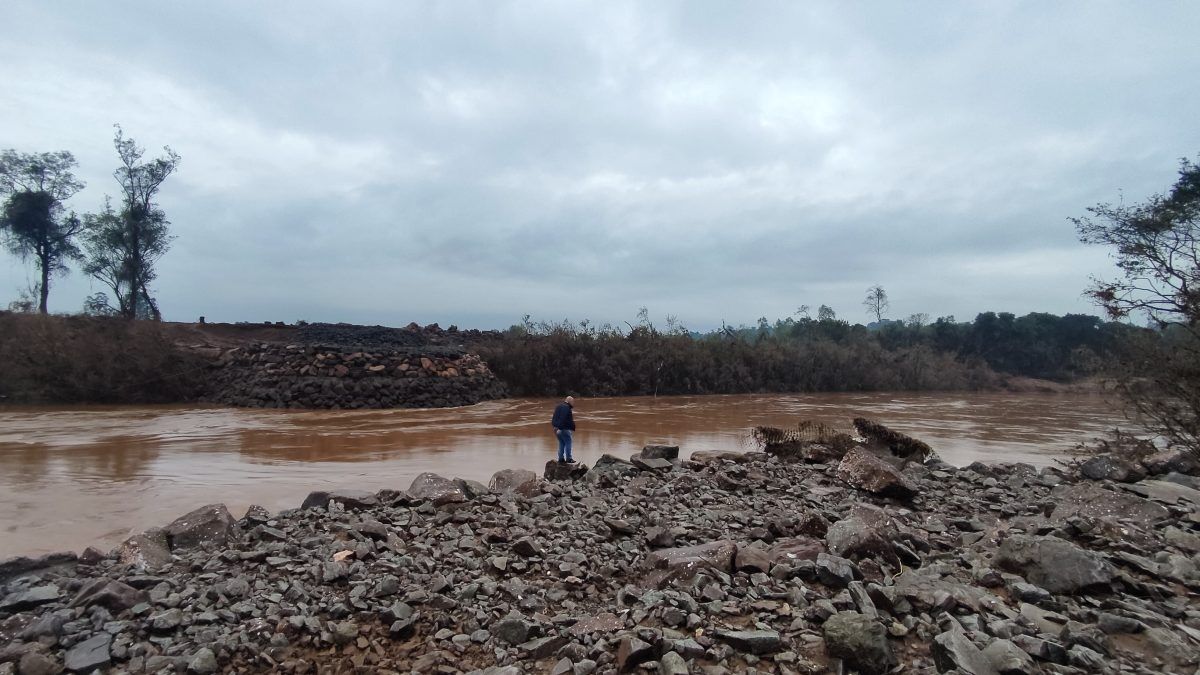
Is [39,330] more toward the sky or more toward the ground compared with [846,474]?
more toward the sky

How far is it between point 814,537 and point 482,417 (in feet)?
62.7

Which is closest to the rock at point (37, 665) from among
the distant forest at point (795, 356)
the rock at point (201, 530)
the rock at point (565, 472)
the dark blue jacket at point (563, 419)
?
the rock at point (201, 530)

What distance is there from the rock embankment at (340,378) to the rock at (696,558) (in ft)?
77.2

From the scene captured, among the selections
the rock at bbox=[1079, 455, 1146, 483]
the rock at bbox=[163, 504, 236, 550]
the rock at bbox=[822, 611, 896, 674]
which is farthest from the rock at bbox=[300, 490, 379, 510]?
the rock at bbox=[1079, 455, 1146, 483]

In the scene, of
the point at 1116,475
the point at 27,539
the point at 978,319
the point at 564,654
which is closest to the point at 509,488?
the point at 564,654

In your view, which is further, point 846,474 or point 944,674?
point 846,474

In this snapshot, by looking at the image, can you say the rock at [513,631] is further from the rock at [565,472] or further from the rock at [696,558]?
the rock at [565,472]

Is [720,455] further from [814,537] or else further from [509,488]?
[814,537]

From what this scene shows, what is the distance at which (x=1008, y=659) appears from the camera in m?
3.02

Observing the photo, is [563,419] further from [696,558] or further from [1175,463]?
[1175,463]

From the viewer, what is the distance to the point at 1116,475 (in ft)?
27.6

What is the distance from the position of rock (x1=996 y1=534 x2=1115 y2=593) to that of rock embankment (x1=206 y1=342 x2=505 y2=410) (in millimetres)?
24978

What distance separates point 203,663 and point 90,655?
685mm

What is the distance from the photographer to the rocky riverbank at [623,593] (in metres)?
3.37
